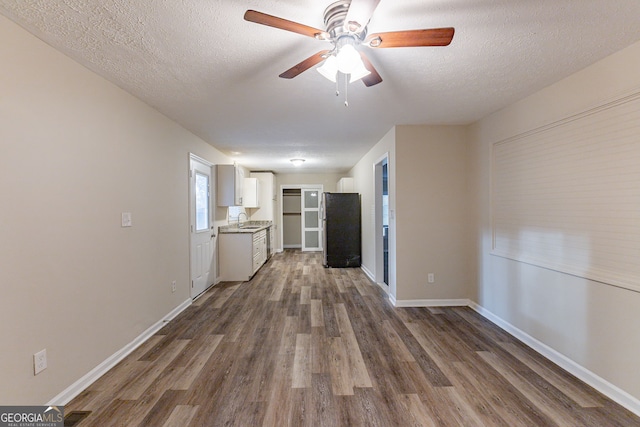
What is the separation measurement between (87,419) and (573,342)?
348 centimetres

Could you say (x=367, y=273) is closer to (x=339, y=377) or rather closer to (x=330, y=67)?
(x=339, y=377)

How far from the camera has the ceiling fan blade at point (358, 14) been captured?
1.15 metres

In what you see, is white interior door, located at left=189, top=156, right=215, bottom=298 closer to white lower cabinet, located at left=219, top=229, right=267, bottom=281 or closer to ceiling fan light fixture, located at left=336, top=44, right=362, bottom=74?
white lower cabinet, located at left=219, top=229, right=267, bottom=281

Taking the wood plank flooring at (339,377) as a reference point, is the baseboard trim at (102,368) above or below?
above

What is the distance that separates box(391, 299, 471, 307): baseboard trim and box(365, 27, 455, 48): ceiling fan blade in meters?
3.01

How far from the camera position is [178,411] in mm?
1751

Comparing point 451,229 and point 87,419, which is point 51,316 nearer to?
point 87,419

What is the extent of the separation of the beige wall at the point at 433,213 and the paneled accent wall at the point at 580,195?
65 cm

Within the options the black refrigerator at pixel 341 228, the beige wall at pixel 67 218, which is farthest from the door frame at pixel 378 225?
the beige wall at pixel 67 218

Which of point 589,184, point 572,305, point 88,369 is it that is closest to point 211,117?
point 88,369

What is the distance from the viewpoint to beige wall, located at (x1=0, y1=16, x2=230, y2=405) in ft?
5.05

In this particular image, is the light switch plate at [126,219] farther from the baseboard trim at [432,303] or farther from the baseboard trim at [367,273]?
the baseboard trim at [367,273]

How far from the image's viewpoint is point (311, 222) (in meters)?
8.20

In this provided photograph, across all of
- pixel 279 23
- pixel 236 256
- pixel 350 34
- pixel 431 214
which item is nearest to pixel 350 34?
pixel 350 34
